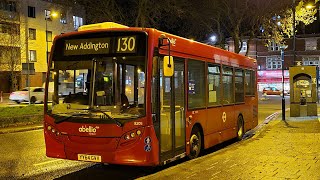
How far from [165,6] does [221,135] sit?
19067 millimetres

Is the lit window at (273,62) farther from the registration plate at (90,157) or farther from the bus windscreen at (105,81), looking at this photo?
the registration plate at (90,157)

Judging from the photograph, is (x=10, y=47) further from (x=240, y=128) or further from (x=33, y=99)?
(x=240, y=128)

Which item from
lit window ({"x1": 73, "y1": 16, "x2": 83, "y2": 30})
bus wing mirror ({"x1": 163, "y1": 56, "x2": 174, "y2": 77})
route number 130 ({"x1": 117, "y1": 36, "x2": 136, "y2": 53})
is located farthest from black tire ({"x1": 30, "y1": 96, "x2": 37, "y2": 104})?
bus wing mirror ({"x1": 163, "y1": 56, "x2": 174, "y2": 77})

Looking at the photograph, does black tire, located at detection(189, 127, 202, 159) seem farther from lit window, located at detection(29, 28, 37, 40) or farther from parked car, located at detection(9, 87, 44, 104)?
lit window, located at detection(29, 28, 37, 40)

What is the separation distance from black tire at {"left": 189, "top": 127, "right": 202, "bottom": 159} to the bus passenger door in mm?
626

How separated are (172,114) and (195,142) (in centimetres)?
164

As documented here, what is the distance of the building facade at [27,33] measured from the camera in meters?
44.1

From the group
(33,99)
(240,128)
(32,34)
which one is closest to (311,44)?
(32,34)

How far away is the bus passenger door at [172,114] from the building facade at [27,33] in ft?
121

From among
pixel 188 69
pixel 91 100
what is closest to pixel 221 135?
pixel 188 69

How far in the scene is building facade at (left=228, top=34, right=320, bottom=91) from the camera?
7669 centimetres

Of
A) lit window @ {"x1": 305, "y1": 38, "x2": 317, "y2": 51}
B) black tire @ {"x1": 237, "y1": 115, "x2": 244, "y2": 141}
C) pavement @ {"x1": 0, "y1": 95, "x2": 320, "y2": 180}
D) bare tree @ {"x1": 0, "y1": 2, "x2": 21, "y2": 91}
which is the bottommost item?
pavement @ {"x1": 0, "y1": 95, "x2": 320, "y2": 180}

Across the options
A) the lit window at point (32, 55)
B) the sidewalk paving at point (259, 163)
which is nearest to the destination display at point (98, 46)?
the sidewalk paving at point (259, 163)

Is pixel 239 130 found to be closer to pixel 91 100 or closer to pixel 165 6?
pixel 91 100
